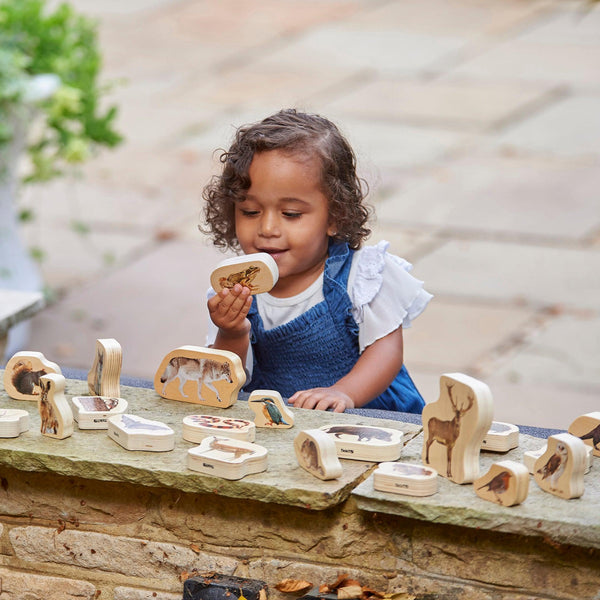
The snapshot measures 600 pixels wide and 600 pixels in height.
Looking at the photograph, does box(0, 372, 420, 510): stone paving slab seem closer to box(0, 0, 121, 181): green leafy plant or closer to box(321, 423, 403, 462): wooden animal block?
box(321, 423, 403, 462): wooden animal block

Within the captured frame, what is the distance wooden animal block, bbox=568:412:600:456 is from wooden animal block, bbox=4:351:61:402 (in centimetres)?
123

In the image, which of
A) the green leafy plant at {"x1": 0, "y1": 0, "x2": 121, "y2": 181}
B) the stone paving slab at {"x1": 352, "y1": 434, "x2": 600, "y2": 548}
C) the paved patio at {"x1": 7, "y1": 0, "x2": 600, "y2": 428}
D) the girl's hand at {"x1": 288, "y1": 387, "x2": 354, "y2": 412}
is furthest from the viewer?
the paved patio at {"x1": 7, "y1": 0, "x2": 600, "y2": 428}

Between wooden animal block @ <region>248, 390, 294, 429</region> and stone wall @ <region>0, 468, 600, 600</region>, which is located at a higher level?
wooden animal block @ <region>248, 390, 294, 429</region>

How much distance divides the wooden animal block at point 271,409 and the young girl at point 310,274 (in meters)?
0.21

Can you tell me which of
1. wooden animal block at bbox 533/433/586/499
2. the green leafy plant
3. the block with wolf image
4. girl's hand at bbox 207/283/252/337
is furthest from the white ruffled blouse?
the green leafy plant

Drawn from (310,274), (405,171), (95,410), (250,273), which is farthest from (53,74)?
(405,171)

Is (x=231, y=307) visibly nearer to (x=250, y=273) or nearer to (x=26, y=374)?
(x=250, y=273)

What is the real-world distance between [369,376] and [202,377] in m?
0.48

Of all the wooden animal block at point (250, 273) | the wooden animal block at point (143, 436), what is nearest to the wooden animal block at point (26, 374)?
the wooden animal block at point (143, 436)

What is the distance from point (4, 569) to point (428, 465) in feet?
3.41

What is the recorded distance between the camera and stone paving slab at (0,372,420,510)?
2.24 m

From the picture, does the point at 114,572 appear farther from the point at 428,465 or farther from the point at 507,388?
the point at 507,388

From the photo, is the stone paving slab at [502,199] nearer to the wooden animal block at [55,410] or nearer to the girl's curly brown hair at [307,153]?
the girl's curly brown hair at [307,153]

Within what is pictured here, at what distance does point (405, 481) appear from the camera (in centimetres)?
219
